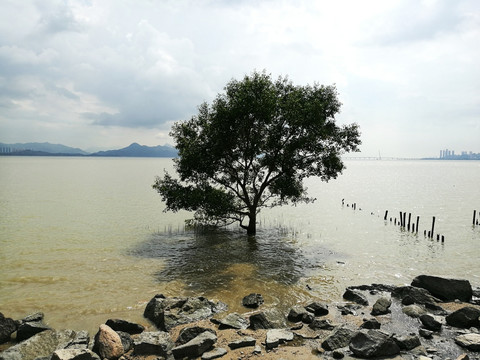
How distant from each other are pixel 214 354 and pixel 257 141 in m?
23.6

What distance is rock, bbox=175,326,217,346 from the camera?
Answer: 42.3ft

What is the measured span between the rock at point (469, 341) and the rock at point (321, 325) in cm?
502

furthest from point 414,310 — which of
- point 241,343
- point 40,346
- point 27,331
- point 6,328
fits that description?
point 6,328

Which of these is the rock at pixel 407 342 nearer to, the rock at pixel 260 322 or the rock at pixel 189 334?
the rock at pixel 260 322

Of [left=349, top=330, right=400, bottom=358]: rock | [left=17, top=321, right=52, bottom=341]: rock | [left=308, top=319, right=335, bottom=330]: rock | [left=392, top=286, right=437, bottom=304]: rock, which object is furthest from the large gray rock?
[left=392, top=286, right=437, bottom=304]: rock

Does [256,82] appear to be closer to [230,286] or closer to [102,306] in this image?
[230,286]

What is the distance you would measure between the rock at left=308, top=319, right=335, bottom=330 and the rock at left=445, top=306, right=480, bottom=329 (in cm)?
579

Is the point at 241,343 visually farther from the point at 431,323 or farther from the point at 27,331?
the point at 27,331

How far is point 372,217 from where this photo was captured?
178 feet

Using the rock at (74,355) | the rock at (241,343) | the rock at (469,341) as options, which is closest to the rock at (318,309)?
the rock at (241,343)

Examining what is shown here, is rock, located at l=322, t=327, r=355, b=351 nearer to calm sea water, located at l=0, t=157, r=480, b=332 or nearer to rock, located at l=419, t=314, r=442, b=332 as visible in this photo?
rock, located at l=419, t=314, r=442, b=332

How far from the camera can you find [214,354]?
11.7 m

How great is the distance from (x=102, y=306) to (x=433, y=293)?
20152 millimetres

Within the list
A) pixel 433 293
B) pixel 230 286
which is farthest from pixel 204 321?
pixel 433 293
